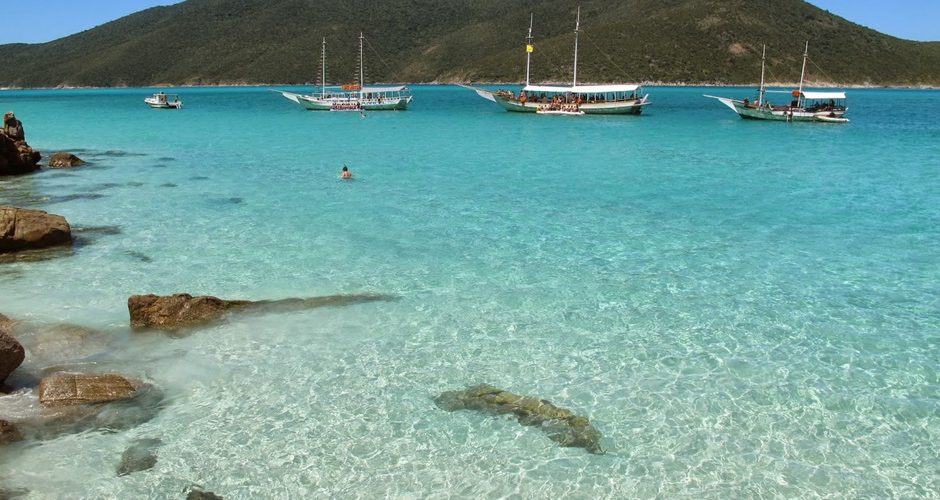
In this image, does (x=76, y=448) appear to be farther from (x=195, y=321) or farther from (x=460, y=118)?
(x=460, y=118)

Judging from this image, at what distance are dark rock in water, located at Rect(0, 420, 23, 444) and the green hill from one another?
391 ft

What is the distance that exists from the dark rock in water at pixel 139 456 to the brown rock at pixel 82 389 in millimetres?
1049

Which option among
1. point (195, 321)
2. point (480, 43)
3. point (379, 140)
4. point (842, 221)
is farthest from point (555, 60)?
point (195, 321)

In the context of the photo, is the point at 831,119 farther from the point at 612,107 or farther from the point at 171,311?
the point at 171,311

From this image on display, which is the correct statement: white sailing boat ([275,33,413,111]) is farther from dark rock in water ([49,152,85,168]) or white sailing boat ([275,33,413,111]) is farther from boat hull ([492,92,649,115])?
dark rock in water ([49,152,85,168])

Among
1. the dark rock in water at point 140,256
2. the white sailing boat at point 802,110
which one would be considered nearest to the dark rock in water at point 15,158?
the dark rock in water at point 140,256

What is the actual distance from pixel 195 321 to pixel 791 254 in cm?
1127

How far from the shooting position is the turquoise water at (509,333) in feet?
21.4

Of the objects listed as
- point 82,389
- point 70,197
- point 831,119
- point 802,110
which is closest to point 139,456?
point 82,389

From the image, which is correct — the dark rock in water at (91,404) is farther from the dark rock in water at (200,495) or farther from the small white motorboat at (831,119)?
the small white motorboat at (831,119)

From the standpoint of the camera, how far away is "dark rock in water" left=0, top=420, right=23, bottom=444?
22.0ft

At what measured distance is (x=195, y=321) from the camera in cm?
996

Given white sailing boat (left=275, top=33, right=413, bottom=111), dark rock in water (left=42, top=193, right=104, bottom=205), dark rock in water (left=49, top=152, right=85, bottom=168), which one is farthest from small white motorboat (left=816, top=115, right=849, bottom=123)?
dark rock in water (left=42, top=193, right=104, bottom=205)

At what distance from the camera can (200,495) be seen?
6121 mm
